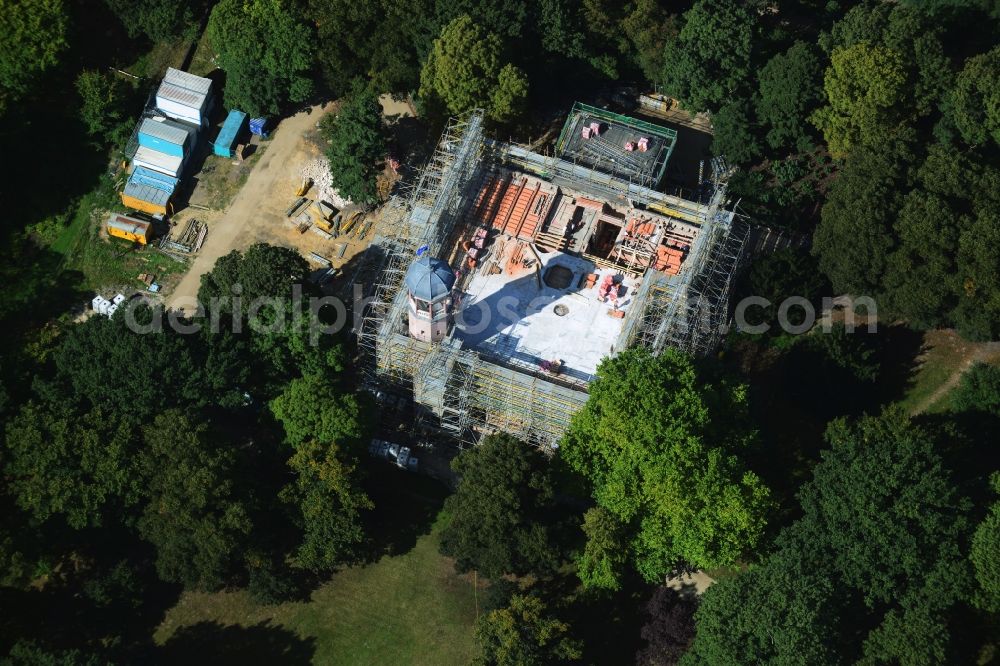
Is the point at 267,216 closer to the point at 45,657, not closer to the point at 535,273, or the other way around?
the point at 535,273

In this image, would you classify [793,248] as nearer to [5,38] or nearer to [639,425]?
[639,425]

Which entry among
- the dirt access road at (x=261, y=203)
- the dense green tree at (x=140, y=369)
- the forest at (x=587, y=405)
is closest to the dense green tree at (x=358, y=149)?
the forest at (x=587, y=405)

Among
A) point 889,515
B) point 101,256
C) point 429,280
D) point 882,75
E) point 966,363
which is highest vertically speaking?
point 882,75

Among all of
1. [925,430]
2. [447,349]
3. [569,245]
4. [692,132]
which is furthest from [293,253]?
[925,430]

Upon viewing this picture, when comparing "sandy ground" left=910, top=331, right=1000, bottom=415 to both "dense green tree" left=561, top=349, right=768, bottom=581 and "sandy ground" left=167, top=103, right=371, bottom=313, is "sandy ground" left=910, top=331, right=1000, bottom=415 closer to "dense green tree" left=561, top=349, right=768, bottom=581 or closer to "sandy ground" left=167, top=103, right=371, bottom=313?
"dense green tree" left=561, top=349, right=768, bottom=581

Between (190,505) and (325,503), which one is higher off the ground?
(325,503)

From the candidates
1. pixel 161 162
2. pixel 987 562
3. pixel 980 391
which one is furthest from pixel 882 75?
pixel 161 162
